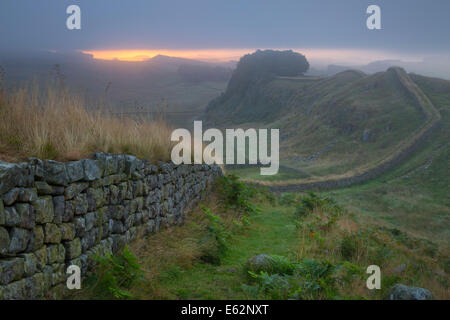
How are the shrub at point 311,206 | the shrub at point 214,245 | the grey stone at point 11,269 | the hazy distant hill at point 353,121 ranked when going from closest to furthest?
the grey stone at point 11,269 < the shrub at point 214,245 < the shrub at point 311,206 < the hazy distant hill at point 353,121

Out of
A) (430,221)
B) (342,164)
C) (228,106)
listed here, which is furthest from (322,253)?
(228,106)

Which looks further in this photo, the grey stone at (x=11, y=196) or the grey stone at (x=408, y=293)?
the grey stone at (x=408, y=293)

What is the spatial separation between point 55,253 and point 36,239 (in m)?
0.44

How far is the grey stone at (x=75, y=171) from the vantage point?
505 centimetres

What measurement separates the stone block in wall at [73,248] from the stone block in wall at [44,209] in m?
0.49

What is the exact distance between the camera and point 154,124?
9.30 m

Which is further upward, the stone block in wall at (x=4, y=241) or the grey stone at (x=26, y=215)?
the grey stone at (x=26, y=215)

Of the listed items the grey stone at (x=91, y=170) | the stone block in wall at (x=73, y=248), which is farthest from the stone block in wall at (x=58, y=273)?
the grey stone at (x=91, y=170)

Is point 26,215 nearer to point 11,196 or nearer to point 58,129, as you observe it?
point 11,196

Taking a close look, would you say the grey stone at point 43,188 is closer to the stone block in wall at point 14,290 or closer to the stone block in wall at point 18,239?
the stone block in wall at point 18,239

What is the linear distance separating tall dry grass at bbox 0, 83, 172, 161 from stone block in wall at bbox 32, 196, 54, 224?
0.62 metres

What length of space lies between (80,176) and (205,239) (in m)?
3.30

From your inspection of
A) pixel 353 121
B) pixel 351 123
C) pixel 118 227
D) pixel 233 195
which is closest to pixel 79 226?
pixel 118 227
